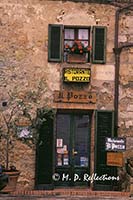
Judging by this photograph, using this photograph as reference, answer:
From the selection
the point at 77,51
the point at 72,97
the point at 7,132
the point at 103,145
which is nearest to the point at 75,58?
the point at 77,51

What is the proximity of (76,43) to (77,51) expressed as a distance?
0.22m

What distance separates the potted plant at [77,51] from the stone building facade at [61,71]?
11 centimetres

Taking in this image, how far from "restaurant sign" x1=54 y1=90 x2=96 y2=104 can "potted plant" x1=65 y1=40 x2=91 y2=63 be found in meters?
0.90

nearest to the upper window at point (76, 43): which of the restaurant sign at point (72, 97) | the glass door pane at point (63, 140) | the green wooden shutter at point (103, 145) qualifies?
the restaurant sign at point (72, 97)

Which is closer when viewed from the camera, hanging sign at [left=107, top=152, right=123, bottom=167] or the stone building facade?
hanging sign at [left=107, top=152, right=123, bottom=167]

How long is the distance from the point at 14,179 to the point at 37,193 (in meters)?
0.81

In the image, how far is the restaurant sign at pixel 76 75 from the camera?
45.0ft

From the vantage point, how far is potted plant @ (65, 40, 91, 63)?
45.2ft

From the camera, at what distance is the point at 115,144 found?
13.4 m

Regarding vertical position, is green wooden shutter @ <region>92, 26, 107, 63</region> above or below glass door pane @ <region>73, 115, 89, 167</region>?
above

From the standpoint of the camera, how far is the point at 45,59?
1380 cm

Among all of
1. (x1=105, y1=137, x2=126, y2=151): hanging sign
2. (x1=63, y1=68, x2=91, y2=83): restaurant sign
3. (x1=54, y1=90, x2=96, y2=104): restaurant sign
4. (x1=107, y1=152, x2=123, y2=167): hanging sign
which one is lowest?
(x1=107, y1=152, x2=123, y2=167): hanging sign

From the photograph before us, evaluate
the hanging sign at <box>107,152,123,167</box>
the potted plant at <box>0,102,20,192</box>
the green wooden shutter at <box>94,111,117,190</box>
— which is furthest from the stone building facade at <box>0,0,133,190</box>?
Answer: the hanging sign at <box>107,152,123,167</box>

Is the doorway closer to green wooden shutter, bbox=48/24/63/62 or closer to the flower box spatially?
the flower box
